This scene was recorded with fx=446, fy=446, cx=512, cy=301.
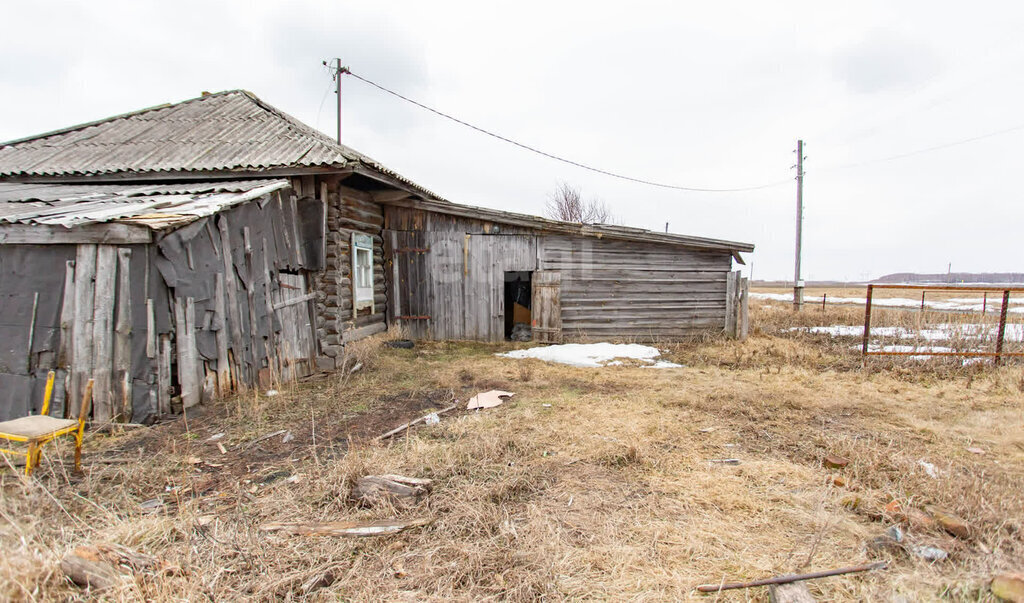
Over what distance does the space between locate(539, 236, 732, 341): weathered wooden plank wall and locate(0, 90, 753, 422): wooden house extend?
1.5 inches

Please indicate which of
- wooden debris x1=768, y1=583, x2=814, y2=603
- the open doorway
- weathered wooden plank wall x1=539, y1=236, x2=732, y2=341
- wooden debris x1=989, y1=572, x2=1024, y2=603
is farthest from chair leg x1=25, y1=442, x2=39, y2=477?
the open doorway

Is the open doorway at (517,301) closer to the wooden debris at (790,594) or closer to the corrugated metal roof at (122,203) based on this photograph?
the corrugated metal roof at (122,203)

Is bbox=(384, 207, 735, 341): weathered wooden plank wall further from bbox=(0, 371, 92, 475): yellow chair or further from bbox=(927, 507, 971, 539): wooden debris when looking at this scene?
bbox=(927, 507, 971, 539): wooden debris

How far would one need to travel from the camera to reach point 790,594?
2.21 metres

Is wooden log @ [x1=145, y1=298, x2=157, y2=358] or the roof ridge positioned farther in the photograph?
the roof ridge

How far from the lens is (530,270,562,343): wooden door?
35.2 feet

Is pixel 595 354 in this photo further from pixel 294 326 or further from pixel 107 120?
pixel 107 120

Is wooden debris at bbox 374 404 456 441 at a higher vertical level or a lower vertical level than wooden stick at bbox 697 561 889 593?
lower

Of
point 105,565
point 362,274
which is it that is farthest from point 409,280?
point 105,565

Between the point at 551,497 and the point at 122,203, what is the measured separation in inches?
260

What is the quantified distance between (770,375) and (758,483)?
179 inches

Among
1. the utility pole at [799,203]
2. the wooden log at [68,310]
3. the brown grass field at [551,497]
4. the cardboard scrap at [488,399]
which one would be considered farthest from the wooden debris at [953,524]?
the utility pole at [799,203]

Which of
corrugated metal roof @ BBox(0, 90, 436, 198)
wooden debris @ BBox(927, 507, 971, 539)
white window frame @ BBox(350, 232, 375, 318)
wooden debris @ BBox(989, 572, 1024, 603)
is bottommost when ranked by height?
wooden debris @ BBox(927, 507, 971, 539)

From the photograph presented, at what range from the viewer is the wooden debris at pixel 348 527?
2.80m
